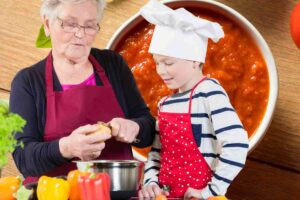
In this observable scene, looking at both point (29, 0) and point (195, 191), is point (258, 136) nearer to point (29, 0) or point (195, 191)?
point (195, 191)

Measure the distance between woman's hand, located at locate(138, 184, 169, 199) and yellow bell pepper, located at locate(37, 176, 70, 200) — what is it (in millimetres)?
195

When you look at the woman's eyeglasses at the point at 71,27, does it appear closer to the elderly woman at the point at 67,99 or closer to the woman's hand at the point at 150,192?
the elderly woman at the point at 67,99

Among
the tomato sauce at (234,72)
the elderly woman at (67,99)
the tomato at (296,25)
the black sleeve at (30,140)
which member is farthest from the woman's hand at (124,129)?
the tomato at (296,25)

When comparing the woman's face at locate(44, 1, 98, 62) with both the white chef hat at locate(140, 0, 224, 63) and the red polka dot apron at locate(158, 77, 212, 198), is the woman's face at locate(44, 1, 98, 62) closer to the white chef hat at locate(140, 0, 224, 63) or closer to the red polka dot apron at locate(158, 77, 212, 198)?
the white chef hat at locate(140, 0, 224, 63)

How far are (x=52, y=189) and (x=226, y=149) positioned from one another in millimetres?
320

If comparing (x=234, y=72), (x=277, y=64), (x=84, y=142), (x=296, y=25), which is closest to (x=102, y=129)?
(x=84, y=142)

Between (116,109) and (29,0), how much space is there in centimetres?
65

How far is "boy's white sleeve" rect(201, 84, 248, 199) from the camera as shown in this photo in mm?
945

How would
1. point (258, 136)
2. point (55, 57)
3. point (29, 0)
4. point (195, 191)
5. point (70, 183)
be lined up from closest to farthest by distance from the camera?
point (70, 183) → point (195, 191) → point (55, 57) → point (258, 136) → point (29, 0)

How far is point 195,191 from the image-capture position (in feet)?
3.15

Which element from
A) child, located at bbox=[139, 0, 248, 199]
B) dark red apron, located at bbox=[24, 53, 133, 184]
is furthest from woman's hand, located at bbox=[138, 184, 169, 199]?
dark red apron, located at bbox=[24, 53, 133, 184]

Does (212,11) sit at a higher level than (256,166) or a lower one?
higher

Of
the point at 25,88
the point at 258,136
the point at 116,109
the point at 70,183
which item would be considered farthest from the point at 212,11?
the point at 70,183

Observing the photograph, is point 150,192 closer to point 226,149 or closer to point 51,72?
point 226,149
